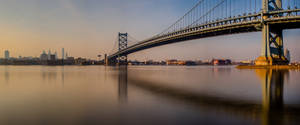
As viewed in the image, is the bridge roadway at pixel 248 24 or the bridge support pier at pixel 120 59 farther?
the bridge support pier at pixel 120 59

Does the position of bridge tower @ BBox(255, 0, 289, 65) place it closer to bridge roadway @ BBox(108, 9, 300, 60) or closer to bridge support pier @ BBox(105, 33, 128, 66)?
bridge roadway @ BBox(108, 9, 300, 60)

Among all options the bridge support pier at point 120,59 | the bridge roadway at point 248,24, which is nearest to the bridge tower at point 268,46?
the bridge roadway at point 248,24

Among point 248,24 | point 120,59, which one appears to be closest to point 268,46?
point 248,24

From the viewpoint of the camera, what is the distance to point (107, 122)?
309 cm

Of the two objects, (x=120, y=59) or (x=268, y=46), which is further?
(x=120, y=59)

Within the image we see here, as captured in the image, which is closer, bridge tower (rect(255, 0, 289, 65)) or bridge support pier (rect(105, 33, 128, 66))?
bridge tower (rect(255, 0, 289, 65))

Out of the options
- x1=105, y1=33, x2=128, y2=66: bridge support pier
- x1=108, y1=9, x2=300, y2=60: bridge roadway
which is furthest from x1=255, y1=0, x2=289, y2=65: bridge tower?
x1=105, y1=33, x2=128, y2=66: bridge support pier

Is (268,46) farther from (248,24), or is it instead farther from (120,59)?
(120,59)

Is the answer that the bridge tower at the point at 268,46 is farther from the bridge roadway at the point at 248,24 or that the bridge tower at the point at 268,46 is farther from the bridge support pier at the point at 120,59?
the bridge support pier at the point at 120,59

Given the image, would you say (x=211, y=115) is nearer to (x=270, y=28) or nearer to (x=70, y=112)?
(x=70, y=112)

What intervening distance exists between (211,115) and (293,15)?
28133 millimetres

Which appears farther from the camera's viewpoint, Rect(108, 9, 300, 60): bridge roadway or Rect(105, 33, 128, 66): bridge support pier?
Rect(105, 33, 128, 66): bridge support pier

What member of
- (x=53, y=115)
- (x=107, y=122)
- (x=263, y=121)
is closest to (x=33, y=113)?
(x=53, y=115)

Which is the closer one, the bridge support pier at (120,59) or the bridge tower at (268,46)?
the bridge tower at (268,46)
